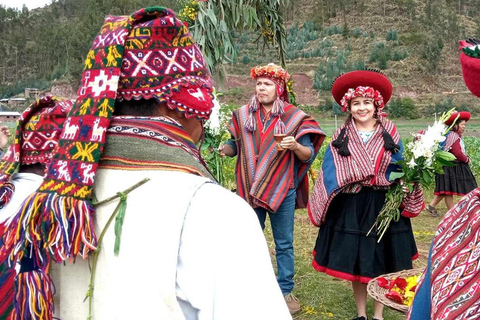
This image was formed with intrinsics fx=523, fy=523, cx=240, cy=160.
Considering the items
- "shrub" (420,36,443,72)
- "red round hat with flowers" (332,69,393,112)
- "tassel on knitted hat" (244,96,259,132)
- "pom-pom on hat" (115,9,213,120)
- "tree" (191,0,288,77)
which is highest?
"shrub" (420,36,443,72)

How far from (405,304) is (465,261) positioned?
1768 mm

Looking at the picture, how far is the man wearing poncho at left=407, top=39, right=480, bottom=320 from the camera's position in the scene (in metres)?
1.51

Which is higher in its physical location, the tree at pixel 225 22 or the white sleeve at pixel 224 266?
the tree at pixel 225 22

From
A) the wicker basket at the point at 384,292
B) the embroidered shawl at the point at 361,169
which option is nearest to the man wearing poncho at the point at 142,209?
the wicker basket at the point at 384,292

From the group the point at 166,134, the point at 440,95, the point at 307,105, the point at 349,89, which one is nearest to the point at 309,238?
the point at 349,89

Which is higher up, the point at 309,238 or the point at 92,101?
the point at 92,101

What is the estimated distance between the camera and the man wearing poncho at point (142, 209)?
116 cm

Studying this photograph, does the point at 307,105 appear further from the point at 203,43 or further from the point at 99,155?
the point at 99,155

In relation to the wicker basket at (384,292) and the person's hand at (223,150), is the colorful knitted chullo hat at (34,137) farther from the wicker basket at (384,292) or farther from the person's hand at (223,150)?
the person's hand at (223,150)

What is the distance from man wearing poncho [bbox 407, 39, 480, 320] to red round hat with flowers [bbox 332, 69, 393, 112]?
8.14 feet

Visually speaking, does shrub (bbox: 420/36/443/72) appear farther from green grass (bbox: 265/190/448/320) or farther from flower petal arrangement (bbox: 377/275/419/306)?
flower petal arrangement (bbox: 377/275/419/306)

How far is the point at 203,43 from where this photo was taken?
5719 millimetres

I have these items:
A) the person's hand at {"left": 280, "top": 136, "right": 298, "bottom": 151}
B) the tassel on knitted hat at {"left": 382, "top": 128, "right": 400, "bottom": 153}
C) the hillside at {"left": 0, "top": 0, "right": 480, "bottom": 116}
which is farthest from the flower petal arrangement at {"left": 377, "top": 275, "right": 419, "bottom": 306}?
the hillside at {"left": 0, "top": 0, "right": 480, "bottom": 116}

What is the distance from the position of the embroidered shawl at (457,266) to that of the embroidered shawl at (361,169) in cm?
Answer: 226
